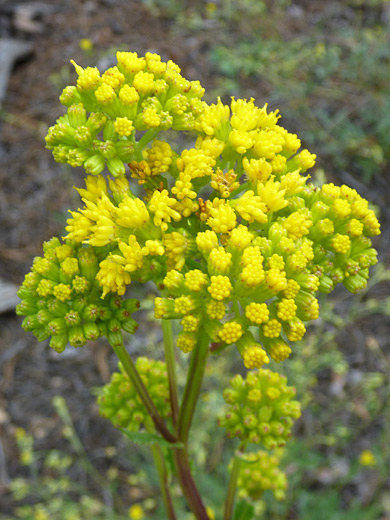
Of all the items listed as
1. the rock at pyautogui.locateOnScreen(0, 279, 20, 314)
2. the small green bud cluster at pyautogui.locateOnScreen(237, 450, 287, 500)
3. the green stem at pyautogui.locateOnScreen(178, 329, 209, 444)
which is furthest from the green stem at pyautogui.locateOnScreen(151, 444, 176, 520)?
the rock at pyautogui.locateOnScreen(0, 279, 20, 314)

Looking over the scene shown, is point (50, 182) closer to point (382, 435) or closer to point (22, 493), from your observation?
point (22, 493)

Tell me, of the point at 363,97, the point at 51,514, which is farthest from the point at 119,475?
the point at 363,97

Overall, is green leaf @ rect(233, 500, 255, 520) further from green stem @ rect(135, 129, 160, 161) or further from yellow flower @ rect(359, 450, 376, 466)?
yellow flower @ rect(359, 450, 376, 466)

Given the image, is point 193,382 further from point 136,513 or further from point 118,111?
point 136,513

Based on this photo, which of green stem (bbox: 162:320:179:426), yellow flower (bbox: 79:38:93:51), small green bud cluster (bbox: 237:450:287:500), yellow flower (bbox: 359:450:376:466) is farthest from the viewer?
yellow flower (bbox: 79:38:93:51)

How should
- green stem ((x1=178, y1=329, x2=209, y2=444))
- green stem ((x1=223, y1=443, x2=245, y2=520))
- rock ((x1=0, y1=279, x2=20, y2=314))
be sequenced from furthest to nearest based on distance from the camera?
1. rock ((x1=0, y1=279, x2=20, y2=314))
2. green stem ((x1=223, y1=443, x2=245, y2=520))
3. green stem ((x1=178, y1=329, x2=209, y2=444))
